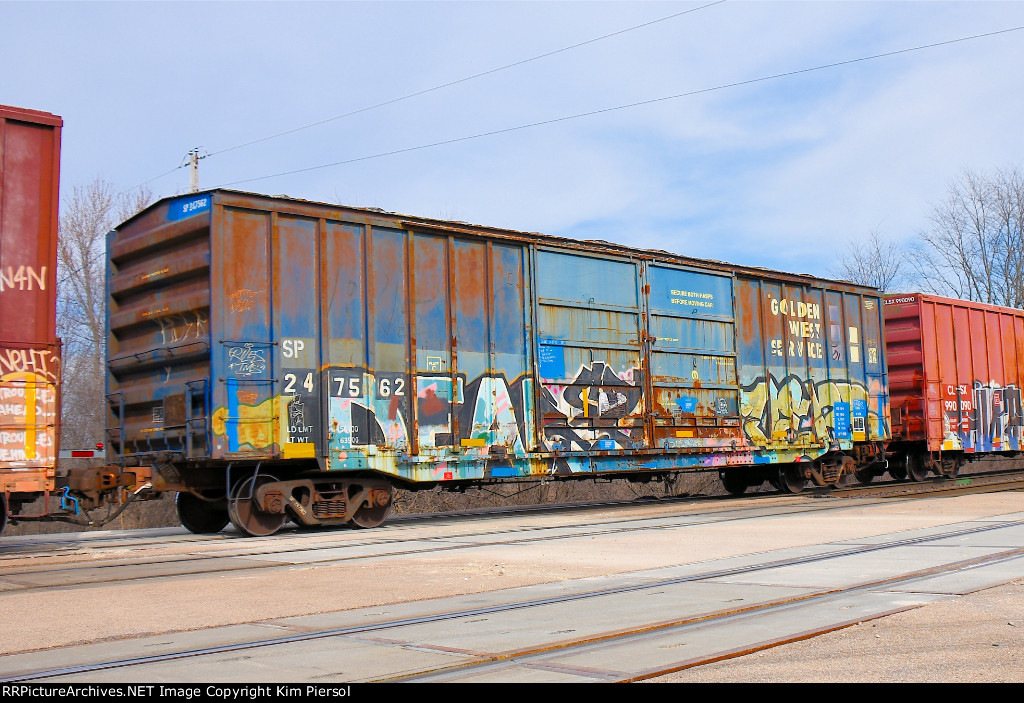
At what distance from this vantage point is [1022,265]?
46.2 metres

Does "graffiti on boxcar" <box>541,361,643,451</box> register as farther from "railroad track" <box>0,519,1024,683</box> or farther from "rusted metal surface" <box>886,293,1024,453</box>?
"rusted metal surface" <box>886,293,1024,453</box>

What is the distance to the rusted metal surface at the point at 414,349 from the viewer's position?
1196 centimetres

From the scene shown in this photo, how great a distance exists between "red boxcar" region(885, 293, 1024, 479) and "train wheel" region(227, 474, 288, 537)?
578 inches

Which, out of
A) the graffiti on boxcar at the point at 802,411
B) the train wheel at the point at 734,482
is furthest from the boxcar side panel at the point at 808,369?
the train wheel at the point at 734,482

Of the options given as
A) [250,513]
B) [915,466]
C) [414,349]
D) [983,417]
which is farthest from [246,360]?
[983,417]

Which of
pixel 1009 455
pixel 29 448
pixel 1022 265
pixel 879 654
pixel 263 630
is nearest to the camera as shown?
pixel 879 654

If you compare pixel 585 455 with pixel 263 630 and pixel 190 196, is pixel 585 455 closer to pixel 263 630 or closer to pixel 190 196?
pixel 190 196

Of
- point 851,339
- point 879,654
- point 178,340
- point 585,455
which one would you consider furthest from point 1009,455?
point 879,654

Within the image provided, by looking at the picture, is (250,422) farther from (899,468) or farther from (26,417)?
(899,468)

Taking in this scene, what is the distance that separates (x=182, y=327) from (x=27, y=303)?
7.33ft

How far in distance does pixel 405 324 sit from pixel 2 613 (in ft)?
24.4

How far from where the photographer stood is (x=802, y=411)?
18891 millimetres

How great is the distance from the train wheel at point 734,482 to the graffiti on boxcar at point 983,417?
5.37 meters

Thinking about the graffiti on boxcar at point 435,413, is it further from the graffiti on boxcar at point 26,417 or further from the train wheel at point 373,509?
the graffiti on boxcar at point 26,417
